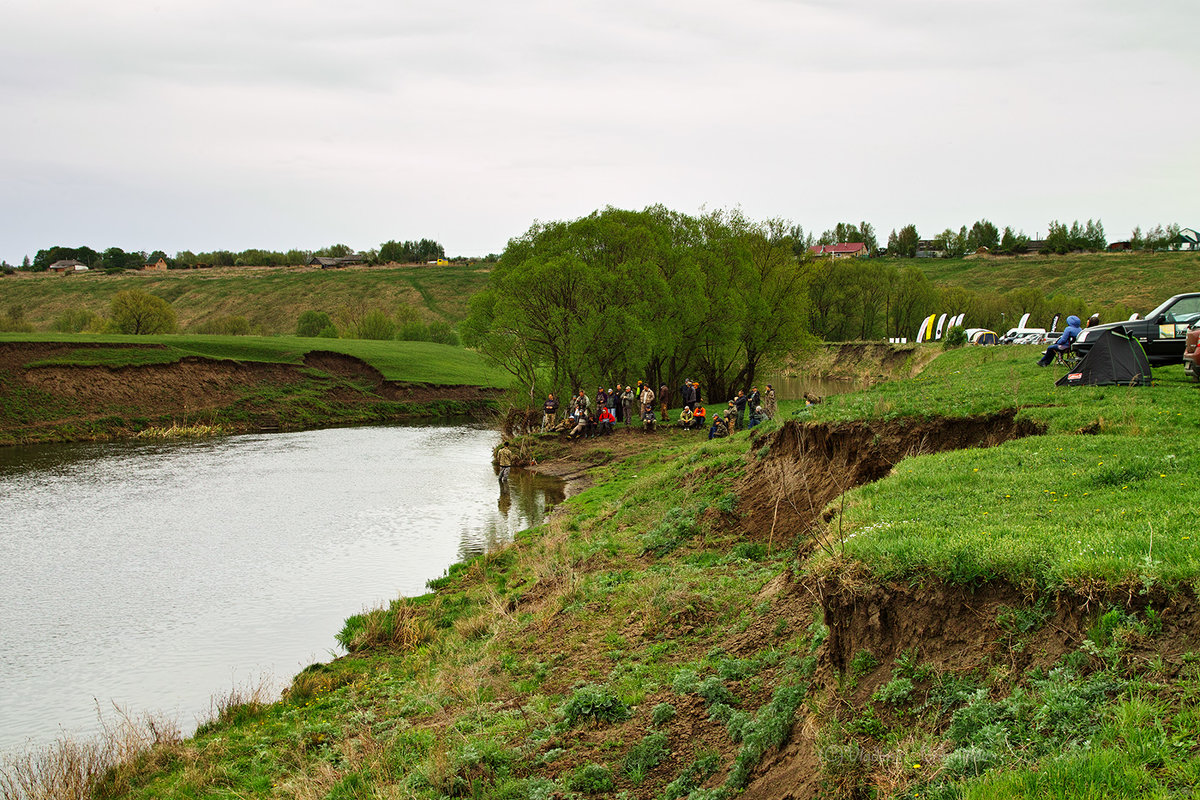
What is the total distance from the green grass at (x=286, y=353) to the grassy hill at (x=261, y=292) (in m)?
49.7

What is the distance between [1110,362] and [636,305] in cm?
2546

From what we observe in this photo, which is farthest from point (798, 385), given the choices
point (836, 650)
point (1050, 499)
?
point (836, 650)

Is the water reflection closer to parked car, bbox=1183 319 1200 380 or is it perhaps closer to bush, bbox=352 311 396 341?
parked car, bbox=1183 319 1200 380

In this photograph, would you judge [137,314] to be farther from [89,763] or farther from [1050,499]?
[1050,499]

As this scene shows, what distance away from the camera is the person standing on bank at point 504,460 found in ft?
104

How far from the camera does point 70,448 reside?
138ft

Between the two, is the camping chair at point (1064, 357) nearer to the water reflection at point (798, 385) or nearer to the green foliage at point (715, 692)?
the green foliage at point (715, 692)

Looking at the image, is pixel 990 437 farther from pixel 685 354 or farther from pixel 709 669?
pixel 685 354

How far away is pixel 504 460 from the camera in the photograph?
111ft

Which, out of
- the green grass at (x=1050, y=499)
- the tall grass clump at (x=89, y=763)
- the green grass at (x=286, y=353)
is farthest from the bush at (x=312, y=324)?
the green grass at (x=1050, y=499)

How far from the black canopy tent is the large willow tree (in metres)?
23.8

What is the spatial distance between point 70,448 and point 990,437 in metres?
44.8

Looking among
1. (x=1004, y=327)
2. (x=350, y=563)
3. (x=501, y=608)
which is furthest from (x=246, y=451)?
(x=1004, y=327)

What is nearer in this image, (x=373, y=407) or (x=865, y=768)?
(x=865, y=768)
